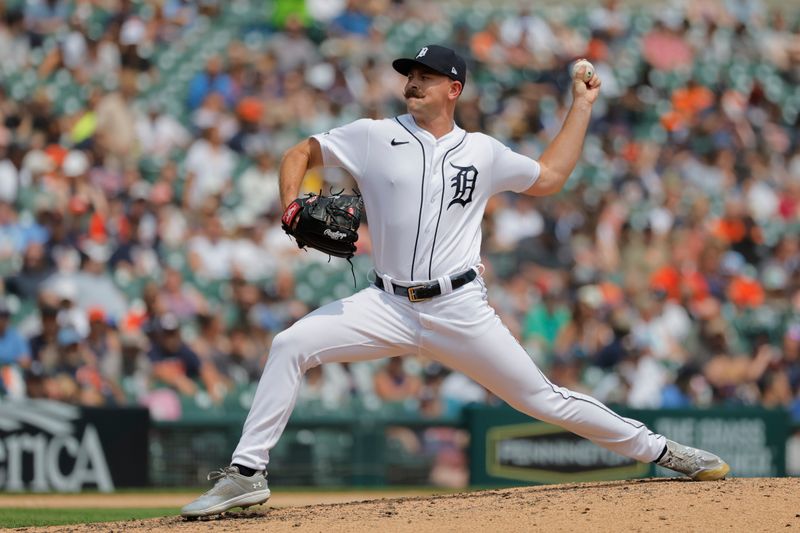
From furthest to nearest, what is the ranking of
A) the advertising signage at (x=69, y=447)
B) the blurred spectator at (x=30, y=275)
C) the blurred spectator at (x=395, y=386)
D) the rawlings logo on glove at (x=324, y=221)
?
the blurred spectator at (x=395, y=386) → the blurred spectator at (x=30, y=275) → the advertising signage at (x=69, y=447) → the rawlings logo on glove at (x=324, y=221)

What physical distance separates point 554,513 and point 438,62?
6.90 feet

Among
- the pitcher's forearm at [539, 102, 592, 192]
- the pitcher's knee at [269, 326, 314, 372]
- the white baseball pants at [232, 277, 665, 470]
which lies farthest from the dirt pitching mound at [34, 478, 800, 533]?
the pitcher's forearm at [539, 102, 592, 192]

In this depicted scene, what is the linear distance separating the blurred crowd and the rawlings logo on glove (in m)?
5.70

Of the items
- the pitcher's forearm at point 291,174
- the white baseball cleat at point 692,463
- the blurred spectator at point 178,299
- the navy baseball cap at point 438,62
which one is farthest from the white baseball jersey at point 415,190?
the blurred spectator at point 178,299

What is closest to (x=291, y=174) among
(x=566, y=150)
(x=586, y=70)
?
(x=566, y=150)

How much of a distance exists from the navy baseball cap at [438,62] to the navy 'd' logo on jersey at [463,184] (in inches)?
17.4

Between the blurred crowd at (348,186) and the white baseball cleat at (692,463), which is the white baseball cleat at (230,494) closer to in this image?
the white baseball cleat at (692,463)

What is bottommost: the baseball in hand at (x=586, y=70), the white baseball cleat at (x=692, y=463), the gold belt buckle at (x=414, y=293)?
the white baseball cleat at (x=692, y=463)

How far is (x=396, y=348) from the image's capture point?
19.9 ft

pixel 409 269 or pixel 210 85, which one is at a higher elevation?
pixel 210 85

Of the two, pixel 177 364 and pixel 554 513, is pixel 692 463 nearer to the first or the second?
pixel 554 513

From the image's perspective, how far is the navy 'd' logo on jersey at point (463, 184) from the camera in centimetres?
601

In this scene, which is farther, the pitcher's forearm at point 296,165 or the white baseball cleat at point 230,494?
the pitcher's forearm at point 296,165

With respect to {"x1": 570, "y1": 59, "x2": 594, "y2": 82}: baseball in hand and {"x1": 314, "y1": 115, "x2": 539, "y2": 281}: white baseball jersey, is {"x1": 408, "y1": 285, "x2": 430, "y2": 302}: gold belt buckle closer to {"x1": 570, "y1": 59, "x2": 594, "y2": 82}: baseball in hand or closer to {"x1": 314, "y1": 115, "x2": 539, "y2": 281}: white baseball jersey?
{"x1": 314, "y1": 115, "x2": 539, "y2": 281}: white baseball jersey
